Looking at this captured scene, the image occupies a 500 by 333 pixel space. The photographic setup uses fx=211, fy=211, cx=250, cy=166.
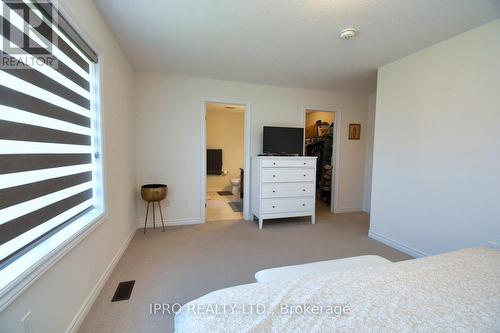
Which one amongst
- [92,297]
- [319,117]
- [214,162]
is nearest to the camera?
[92,297]

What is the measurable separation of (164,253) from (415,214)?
10.1 ft

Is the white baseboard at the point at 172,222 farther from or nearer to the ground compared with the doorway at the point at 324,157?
nearer to the ground

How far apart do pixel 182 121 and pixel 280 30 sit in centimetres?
205

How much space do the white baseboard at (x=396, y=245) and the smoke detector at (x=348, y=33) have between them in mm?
2550

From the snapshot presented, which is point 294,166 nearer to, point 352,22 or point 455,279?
point 352,22

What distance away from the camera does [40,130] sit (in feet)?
3.89

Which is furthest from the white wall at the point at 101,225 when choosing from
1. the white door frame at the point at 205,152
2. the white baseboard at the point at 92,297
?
the white door frame at the point at 205,152

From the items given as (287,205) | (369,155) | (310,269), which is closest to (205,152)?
(287,205)

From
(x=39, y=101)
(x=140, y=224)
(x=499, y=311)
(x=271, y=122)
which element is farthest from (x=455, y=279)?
(x=140, y=224)

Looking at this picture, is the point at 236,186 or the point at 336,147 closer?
the point at 336,147

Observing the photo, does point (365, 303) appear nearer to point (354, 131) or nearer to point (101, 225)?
point (101, 225)

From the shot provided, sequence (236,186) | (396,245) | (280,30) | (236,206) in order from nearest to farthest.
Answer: (280,30), (396,245), (236,206), (236,186)

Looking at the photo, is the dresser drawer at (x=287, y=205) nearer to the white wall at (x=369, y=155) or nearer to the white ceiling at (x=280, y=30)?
the white wall at (x=369, y=155)

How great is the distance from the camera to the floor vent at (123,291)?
1731mm
